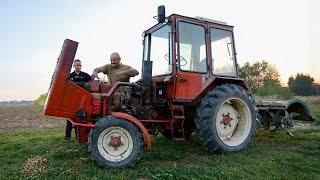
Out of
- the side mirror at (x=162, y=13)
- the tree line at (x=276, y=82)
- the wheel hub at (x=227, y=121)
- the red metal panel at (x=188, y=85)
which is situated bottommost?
the wheel hub at (x=227, y=121)

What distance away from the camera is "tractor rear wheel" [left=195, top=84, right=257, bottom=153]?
7535 millimetres

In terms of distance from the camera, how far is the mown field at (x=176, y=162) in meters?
6.24

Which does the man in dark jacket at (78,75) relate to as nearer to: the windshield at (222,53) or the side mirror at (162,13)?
the side mirror at (162,13)

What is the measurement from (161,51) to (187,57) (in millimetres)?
674

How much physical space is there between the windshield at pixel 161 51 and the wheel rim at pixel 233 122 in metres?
1.50

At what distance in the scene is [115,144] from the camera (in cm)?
658

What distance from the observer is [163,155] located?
747 centimetres

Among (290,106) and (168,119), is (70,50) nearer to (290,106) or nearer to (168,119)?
(168,119)

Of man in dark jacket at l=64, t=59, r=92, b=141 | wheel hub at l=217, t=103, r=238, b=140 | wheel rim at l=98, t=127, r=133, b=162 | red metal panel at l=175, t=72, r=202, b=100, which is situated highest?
man in dark jacket at l=64, t=59, r=92, b=141

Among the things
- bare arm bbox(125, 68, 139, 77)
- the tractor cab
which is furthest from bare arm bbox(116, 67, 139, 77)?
the tractor cab

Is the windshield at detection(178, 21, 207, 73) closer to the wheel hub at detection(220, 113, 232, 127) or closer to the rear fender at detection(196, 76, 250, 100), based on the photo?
the rear fender at detection(196, 76, 250, 100)

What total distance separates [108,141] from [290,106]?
6.24 m

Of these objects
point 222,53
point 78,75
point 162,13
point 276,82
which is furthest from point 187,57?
point 276,82

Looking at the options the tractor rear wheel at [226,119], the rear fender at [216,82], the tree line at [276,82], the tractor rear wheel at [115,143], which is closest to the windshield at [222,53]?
the rear fender at [216,82]
